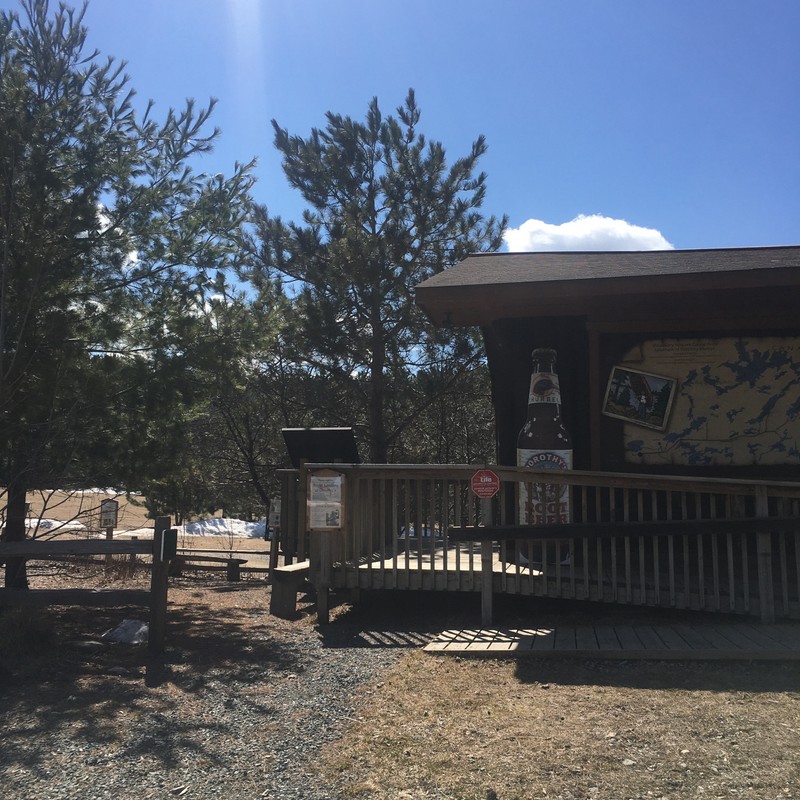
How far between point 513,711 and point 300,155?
13.7 m

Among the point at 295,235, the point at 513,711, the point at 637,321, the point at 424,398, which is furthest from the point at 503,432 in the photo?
the point at 295,235

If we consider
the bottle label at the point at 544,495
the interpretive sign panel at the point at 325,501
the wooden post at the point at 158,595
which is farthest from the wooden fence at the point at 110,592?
the bottle label at the point at 544,495

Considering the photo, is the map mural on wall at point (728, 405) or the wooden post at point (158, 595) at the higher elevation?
the map mural on wall at point (728, 405)

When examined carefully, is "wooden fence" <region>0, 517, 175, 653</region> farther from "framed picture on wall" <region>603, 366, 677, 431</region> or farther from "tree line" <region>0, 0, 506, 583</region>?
"framed picture on wall" <region>603, 366, 677, 431</region>

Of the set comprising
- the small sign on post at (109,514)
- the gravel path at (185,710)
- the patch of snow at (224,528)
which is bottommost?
the patch of snow at (224,528)

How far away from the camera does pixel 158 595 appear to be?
20.2 feet

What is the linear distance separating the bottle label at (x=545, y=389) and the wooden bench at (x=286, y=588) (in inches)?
109

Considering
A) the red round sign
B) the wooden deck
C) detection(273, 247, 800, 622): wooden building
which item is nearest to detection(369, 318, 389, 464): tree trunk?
detection(273, 247, 800, 622): wooden building

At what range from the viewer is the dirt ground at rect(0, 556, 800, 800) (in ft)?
11.1

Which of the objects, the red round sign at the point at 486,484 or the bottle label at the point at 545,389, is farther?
the bottle label at the point at 545,389

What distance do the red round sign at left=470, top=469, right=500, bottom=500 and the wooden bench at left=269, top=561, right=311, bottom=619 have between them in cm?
200

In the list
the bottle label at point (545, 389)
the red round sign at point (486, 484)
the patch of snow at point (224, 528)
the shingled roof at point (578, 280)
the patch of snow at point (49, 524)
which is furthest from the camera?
the patch of snow at point (224, 528)

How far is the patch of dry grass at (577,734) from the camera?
3.36 metres

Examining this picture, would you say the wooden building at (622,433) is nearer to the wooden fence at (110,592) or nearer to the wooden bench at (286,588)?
the wooden bench at (286,588)
